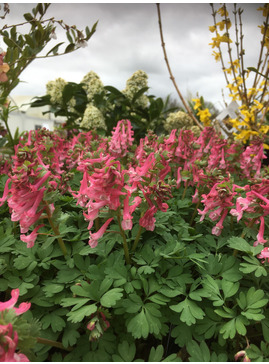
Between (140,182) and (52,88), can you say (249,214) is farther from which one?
(52,88)

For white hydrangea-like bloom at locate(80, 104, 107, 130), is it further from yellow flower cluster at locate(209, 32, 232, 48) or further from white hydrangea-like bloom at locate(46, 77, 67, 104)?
yellow flower cluster at locate(209, 32, 232, 48)

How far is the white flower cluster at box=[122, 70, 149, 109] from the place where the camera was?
3236 millimetres

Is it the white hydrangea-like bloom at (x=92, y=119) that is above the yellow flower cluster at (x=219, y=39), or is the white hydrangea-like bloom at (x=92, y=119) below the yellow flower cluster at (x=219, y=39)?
below

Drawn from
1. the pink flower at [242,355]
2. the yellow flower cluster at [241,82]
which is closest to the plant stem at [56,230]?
the pink flower at [242,355]

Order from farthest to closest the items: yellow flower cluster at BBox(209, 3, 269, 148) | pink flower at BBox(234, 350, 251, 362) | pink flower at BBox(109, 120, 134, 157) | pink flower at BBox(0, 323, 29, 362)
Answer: yellow flower cluster at BBox(209, 3, 269, 148), pink flower at BBox(109, 120, 134, 157), pink flower at BBox(234, 350, 251, 362), pink flower at BBox(0, 323, 29, 362)

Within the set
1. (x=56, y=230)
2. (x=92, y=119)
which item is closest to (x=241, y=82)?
(x=92, y=119)

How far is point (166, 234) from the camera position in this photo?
39.0 inches

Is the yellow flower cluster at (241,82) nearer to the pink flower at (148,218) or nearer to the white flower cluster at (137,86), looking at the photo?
the white flower cluster at (137,86)

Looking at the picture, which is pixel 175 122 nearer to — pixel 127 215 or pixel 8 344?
pixel 127 215

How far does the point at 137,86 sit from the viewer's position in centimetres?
338

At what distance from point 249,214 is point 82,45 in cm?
126

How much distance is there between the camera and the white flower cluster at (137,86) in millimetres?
3236

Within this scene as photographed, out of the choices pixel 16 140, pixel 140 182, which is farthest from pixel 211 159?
pixel 16 140

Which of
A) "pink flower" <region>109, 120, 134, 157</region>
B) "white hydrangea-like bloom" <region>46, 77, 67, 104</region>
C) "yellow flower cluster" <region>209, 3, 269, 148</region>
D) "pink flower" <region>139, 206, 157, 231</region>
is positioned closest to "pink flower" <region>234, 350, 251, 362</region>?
"pink flower" <region>139, 206, 157, 231</region>
